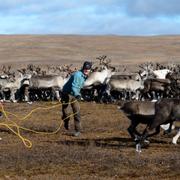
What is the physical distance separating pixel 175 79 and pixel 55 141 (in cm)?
1154

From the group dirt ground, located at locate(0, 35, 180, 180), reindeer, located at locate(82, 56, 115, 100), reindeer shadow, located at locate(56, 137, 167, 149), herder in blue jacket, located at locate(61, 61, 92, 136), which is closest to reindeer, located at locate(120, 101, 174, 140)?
reindeer shadow, located at locate(56, 137, 167, 149)

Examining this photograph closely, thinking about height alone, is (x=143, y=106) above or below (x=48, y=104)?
above

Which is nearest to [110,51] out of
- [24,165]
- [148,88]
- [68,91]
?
[148,88]

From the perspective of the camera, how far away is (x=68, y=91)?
16.0 metres

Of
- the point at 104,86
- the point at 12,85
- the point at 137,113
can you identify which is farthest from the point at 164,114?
the point at 12,85

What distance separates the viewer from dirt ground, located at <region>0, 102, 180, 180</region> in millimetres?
10914

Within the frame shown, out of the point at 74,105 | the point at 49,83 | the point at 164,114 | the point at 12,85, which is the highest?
the point at 164,114

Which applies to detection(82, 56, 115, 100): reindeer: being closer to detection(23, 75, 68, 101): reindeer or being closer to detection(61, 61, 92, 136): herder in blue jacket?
detection(23, 75, 68, 101): reindeer

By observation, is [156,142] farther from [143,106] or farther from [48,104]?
[48,104]

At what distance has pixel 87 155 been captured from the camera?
1251cm

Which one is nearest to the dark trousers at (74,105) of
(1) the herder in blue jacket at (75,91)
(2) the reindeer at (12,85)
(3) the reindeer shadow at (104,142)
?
(1) the herder in blue jacket at (75,91)

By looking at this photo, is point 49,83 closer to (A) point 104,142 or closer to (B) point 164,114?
(A) point 104,142

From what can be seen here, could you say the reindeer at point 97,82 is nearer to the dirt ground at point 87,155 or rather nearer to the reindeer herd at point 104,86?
the reindeer herd at point 104,86

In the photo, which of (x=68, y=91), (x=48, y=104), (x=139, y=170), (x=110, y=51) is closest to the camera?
(x=139, y=170)
